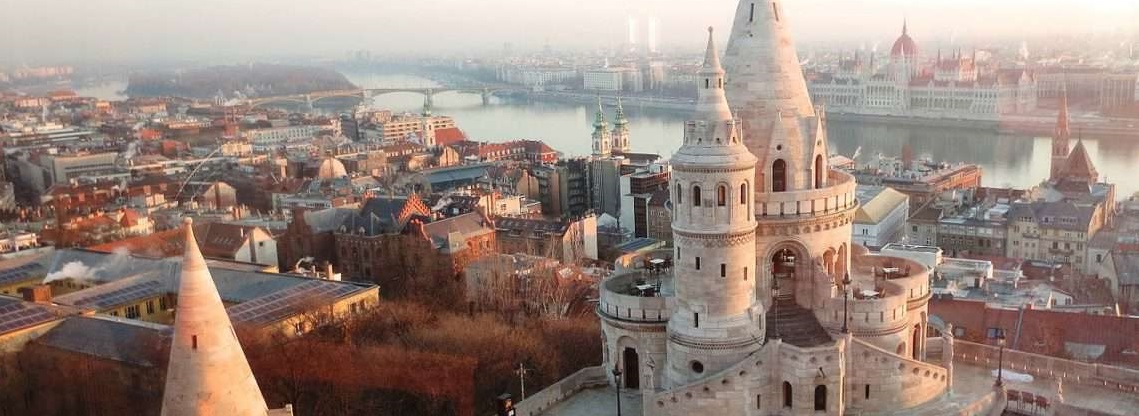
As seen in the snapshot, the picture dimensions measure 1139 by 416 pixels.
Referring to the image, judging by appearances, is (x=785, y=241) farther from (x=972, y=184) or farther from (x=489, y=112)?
(x=489, y=112)

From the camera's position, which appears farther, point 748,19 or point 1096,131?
point 1096,131

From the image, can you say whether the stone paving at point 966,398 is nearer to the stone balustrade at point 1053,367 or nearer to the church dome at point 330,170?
the stone balustrade at point 1053,367

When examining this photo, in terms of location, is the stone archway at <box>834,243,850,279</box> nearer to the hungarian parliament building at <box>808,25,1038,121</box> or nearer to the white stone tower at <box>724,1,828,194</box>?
the white stone tower at <box>724,1,828,194</box>

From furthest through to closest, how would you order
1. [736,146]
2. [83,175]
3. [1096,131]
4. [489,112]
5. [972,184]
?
[489,112], [1096,131], [83,175], [972,184], [736,146]

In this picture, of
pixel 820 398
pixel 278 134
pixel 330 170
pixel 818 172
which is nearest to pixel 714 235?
pixel 820 398

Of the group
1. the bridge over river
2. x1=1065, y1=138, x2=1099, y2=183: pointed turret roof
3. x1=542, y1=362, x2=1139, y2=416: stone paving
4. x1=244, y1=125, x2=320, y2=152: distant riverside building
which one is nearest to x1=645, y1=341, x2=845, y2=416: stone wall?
x1=542, y1=362, x2=1139, y2=416: stone paving

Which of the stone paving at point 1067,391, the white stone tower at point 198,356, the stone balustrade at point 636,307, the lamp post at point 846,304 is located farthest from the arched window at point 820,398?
the white stone tower at point 198,356

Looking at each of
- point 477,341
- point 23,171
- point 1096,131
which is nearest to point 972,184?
point 1096,131
